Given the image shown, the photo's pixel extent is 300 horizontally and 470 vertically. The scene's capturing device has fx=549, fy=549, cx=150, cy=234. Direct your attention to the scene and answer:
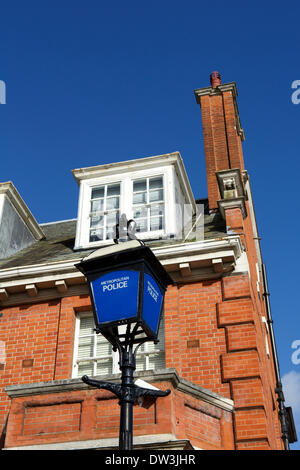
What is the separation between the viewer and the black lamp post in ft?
16.1

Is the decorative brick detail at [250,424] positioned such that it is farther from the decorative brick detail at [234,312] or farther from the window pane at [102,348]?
the window pane at [102,348]

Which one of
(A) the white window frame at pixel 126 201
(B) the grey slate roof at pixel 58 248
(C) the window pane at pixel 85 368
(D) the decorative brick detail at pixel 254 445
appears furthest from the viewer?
(A) the white window frame at pixel 126 201

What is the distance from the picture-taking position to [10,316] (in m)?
11.9

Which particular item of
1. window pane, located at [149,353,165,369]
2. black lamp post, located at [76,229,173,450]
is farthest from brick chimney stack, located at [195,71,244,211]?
black lamp post, located at [76,229,173,450]

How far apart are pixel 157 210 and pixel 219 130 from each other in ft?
15.1

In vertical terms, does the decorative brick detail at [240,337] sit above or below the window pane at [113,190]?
below

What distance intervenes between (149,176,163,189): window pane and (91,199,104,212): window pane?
4.28 ft

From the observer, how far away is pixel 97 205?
1384 centimetres

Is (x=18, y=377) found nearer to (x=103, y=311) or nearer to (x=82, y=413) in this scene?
(x=82, y=413)

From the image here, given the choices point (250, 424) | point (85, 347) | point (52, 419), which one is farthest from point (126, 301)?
point (85, 347)

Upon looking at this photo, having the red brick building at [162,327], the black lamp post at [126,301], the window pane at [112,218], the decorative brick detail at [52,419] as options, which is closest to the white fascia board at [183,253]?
the red brick building at [162,327]

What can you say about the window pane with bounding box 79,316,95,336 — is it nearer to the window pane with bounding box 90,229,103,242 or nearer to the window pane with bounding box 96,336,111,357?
the window pane with bounding box 96,336,111,357

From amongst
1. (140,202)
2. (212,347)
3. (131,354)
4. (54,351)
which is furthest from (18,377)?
(131,354)

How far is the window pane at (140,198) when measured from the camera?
1355 centimetres
